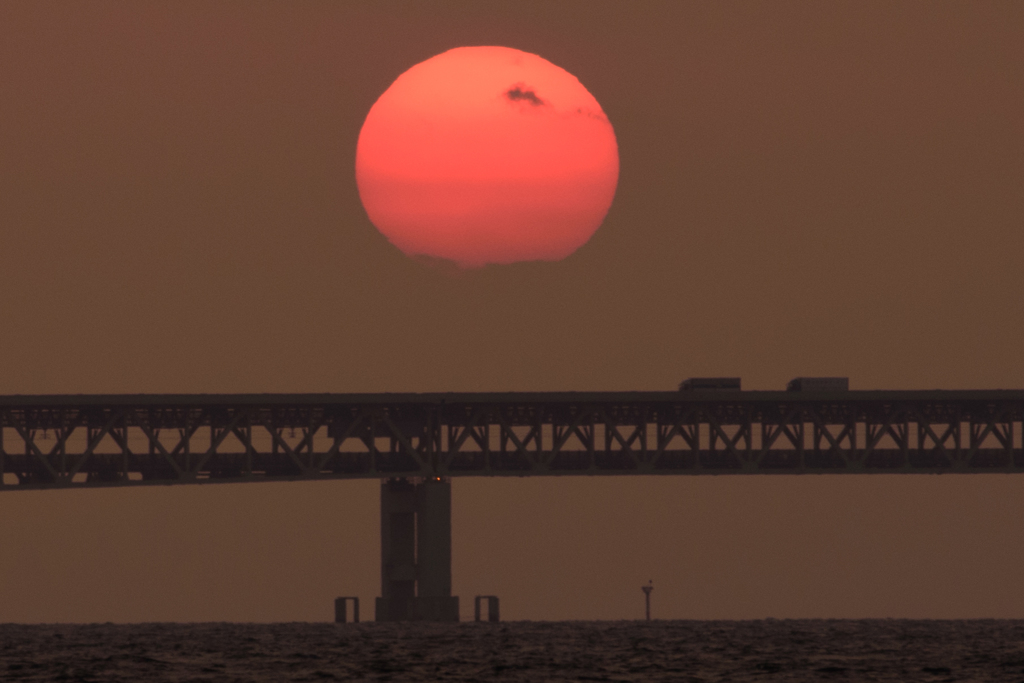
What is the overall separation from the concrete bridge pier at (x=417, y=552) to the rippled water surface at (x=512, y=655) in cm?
683

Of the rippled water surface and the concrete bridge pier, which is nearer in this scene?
the rippled water surface

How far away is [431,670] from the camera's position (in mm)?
110375

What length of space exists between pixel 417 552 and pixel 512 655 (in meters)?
54.0

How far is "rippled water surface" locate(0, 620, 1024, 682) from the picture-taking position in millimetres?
106188

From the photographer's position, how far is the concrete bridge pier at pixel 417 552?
576ft

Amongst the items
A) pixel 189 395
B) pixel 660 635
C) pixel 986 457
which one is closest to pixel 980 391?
pixel 986 457

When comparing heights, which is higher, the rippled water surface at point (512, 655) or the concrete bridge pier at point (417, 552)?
the concrete bridge pier at point (417, 552)

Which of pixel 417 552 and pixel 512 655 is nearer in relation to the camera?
pixel 512 655

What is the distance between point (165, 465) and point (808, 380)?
50180 mm

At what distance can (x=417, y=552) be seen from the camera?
178 metres

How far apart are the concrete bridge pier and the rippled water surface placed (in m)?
6.83

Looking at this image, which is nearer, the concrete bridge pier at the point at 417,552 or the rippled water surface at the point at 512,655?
the rippled water surface at the point at 512,655

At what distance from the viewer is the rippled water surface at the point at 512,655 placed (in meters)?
106

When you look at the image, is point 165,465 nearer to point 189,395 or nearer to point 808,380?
point 189,395
